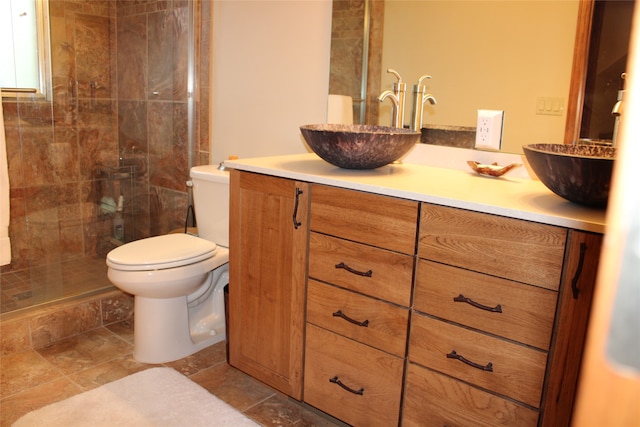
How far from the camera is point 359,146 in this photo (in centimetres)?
176

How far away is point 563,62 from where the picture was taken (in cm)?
172

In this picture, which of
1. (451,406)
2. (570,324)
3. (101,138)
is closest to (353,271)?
(451,406)

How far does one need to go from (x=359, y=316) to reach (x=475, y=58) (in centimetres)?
102

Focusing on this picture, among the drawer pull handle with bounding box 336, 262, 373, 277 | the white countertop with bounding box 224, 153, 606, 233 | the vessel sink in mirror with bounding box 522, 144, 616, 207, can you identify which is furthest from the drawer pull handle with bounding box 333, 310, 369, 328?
the vessel sink in mirror with bounding box 522, 144, 616, 207

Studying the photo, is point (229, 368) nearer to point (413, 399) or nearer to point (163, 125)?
point (413, 399)

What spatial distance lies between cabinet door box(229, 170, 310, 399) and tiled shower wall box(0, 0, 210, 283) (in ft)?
3.58

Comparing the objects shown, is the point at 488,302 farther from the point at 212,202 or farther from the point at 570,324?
the point at 212,202

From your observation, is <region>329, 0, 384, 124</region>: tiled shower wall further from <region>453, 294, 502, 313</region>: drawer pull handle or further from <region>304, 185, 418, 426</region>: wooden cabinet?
<region>453, 294, 502, 313</region>: drawer pull handle

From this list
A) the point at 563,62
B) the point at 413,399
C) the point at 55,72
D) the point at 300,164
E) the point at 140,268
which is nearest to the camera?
the point at 413,399

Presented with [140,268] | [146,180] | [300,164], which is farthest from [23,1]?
[300,164]

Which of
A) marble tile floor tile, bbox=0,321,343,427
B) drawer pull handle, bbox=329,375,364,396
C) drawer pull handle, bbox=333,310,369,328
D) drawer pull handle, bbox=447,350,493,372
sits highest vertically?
drawer pull handle, bbox=333,310,369,328

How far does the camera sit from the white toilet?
7.25ft

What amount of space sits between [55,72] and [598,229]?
9.37 ft

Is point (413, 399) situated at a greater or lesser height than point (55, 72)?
lesser
